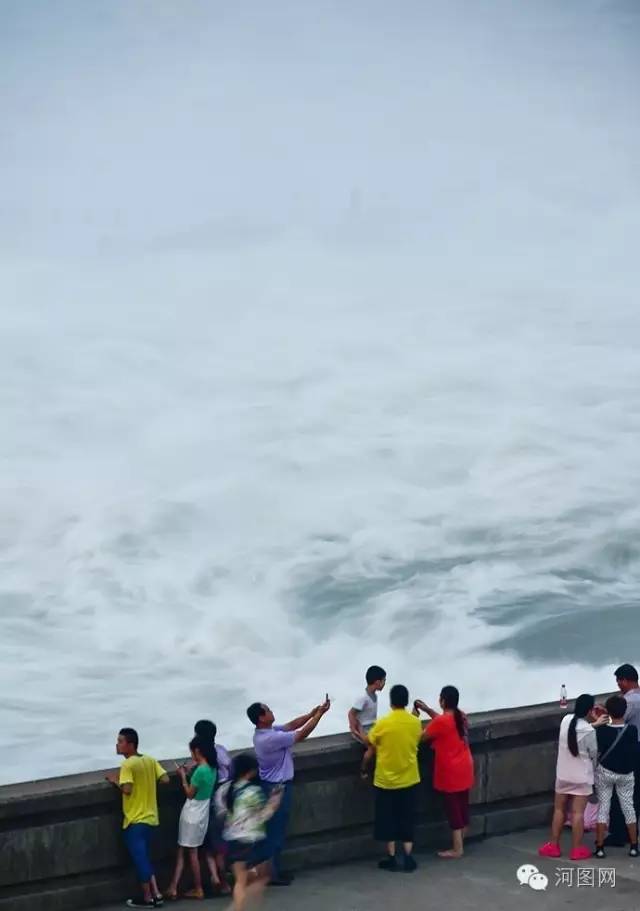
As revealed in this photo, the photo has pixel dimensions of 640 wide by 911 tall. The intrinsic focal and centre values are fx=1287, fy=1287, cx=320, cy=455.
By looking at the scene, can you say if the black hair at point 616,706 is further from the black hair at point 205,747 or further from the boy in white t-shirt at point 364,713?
the black hair at point 205,747

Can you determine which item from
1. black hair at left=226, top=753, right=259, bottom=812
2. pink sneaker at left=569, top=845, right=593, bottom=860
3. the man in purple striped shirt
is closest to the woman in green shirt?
the man in purple striped shirt

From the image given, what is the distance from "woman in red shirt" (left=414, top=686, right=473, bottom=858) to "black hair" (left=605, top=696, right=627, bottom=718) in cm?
103

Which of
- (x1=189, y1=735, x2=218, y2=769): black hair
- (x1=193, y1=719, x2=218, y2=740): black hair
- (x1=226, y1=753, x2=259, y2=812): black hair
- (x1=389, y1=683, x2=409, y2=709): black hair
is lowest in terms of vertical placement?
(x1=226, y1=753, x2=259, y2=812): black hair

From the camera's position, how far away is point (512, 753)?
10.2 m

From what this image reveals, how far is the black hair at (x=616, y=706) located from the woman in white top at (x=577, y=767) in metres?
0.12

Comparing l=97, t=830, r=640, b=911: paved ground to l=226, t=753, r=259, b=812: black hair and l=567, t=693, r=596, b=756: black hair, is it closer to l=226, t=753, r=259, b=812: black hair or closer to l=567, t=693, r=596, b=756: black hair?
l=567, t=693, r=596, b=756: black hair

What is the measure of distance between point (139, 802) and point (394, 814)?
1.87m

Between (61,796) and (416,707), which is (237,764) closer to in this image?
(61,796)

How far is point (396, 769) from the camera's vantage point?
8.95m

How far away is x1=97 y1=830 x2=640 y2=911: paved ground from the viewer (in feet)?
27.4

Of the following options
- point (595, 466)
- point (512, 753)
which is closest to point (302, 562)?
point (595, 466)

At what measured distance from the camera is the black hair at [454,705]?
9.14 meters

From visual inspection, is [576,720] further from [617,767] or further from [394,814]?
[394,814]

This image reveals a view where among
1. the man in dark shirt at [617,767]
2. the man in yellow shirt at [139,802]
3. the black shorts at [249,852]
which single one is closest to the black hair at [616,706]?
the man in dark shirt at [617,767]
